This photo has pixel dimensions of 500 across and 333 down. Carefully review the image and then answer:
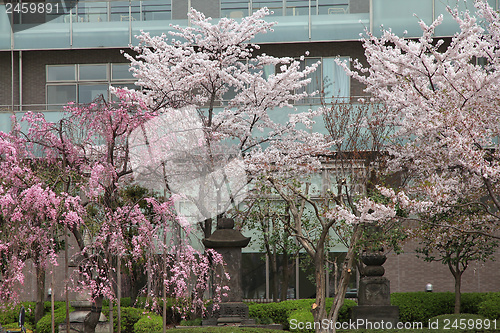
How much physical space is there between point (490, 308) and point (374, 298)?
379cm

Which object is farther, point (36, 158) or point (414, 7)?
point (414, 7)

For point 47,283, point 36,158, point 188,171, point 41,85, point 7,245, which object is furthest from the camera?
point 41,85

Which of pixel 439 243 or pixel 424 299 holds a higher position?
pixel 439 243

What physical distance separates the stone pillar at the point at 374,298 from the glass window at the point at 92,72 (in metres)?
14.1

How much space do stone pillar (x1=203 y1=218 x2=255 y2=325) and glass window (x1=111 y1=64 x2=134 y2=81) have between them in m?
10.4

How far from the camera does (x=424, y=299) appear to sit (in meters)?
20.9

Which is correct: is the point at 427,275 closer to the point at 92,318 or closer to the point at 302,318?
the point at 302,318

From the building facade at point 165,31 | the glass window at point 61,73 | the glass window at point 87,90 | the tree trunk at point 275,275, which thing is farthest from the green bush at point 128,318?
the glass window at point 61,73

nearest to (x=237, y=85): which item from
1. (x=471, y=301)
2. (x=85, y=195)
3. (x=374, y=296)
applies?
(x=374, y=296)

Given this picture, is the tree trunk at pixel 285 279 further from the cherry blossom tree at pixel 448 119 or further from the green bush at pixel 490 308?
the green bush at pixel 490 308

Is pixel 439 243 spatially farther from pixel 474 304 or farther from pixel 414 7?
pixel 414 7

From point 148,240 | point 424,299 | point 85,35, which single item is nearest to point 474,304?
point 424,299

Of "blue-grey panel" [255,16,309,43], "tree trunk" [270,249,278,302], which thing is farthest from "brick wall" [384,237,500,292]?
"blue-grey panel" [255,16,309,43]

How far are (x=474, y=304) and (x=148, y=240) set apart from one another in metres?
12.4
